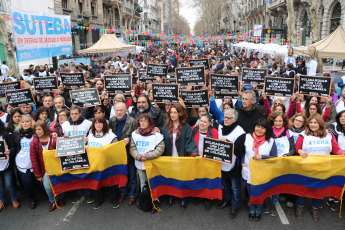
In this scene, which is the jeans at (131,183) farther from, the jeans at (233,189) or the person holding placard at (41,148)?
the jeans at (233,189)

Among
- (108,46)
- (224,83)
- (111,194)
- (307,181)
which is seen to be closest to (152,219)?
(111,194)

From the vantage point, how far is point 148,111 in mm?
4992

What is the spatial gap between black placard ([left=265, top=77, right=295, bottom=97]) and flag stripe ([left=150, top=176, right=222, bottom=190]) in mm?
2618

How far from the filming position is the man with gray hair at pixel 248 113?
4.56m

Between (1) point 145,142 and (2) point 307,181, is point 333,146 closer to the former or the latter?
(2) point 307,181

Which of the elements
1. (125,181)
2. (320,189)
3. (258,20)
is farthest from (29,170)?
(258,20)

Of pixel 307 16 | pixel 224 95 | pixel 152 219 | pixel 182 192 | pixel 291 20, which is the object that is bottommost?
pixel 152 219

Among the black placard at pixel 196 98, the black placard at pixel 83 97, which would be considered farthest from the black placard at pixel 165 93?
the black placard at pixel 83 97

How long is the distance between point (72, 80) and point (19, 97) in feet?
5.24

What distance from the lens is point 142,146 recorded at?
409 cm

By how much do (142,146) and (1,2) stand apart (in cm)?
2015

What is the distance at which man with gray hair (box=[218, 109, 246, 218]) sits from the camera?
3.84m

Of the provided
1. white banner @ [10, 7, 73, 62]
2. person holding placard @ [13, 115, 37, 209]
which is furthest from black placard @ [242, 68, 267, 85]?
white banner @ [10, 7, 73, 62]

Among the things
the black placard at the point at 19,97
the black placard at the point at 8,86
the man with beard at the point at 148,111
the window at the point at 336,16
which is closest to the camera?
the man with beard at the point at 148,111
